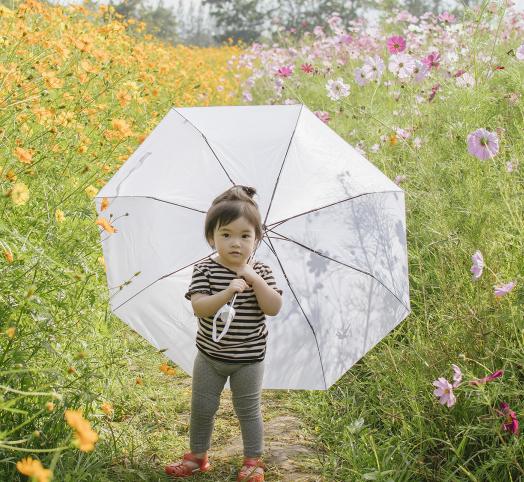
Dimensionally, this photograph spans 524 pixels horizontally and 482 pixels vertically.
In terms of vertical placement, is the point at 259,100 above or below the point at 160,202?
below

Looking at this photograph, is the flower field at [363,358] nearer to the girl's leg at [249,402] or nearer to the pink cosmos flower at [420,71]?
the pink cosmos flower at [420,71]

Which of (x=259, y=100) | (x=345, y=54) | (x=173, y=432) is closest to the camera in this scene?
(x=173, y=432)

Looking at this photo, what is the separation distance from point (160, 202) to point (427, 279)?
133 cm

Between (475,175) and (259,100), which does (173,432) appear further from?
(259,100)

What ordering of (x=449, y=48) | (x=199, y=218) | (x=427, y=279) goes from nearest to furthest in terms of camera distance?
(x=199, y=218)
(x=427, y=279)
(x=449, y=48)

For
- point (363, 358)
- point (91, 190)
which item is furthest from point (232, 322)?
point (363, 358)

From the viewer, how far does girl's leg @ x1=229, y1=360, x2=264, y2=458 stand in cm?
234

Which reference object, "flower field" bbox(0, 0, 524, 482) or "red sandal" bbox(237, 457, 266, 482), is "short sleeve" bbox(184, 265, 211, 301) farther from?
"red sandal" bbox(237, 457, 266, 482)

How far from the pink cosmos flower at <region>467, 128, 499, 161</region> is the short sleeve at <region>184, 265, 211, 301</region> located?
1126 millimetres

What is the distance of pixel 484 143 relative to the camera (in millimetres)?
2609

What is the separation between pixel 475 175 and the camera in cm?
324

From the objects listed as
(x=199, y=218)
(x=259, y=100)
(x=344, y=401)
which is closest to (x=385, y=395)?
(x=344, y=401)

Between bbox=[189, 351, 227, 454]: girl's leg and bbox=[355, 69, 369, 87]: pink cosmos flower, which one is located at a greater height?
bbox=[355, 69, 369, 87]: pink cosmos flower

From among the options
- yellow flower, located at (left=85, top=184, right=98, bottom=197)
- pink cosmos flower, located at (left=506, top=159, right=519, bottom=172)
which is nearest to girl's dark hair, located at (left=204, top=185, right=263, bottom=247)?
yellow flower, located at (left=85, top=184, right=98, bottom=197)
